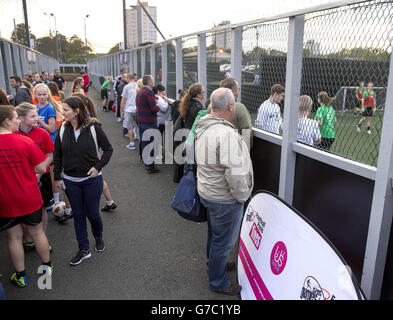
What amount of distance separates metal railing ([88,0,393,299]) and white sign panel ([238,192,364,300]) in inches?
25.7

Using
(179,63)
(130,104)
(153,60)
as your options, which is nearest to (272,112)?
(179,63)

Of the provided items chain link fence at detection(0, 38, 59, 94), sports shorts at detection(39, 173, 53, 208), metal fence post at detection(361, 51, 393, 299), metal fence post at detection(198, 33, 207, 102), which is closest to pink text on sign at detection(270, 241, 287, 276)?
metal fence post at detection(361, 51, 393, 299)

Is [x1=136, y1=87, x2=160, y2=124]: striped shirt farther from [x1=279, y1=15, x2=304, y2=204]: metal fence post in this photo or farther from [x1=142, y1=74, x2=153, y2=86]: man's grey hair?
[x1=279, y1=15, x2=304, y2=204]: metal fence post

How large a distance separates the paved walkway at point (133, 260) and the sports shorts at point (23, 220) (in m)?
0.68

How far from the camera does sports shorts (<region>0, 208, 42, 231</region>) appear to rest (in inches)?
123

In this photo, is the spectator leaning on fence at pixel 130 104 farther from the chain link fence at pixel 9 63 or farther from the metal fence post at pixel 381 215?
the metal fence post at pixel 381 215

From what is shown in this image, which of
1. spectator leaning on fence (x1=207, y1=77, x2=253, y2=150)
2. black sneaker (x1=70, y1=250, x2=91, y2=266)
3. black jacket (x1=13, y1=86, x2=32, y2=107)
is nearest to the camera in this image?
black sneaker (x1=70, y1=250, x2=91, y2=266)

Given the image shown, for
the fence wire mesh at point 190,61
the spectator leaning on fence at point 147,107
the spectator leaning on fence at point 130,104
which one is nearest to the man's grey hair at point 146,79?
the spectator leaning on fence at point 147,107

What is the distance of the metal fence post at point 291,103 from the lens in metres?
3.37

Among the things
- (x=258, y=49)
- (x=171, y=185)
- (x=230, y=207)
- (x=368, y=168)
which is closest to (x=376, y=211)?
(x=368, y=168)

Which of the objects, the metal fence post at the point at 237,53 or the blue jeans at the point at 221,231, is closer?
the blue jeans at the point at 221,231

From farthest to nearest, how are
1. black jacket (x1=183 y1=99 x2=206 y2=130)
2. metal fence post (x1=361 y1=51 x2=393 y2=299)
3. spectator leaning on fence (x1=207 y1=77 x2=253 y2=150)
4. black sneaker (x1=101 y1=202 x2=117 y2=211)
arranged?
black sneaker (x1=101 y1=202 x2=117 y2=211) → black jacket (x1=183 y1=99 x2=206 y2=130) → spectator leaning on fence (x1=207 y1=77 x2=253 y2=150) → metal fence post (x1=361 y1=51 x2=393 y2=299)

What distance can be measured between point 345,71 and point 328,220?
132cm
